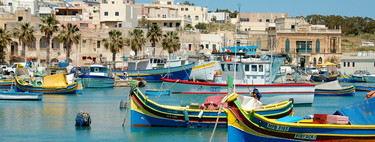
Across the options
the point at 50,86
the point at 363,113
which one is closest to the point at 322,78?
the point at 50,86

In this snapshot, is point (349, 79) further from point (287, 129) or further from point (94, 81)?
point (287, 129)

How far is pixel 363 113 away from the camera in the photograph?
68.4ft

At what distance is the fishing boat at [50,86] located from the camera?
5116 centimetres

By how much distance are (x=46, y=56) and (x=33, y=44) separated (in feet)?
7.58

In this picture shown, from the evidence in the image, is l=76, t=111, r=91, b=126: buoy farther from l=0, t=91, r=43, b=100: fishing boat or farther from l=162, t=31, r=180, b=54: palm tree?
l=162, t=31, r=180, b=54: palm tree

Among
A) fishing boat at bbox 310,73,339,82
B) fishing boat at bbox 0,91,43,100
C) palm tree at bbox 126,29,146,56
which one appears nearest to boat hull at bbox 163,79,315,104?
fishing boat at bbox 0,91,43,100

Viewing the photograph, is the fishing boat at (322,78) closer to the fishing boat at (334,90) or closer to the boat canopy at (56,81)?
the fishing boat at (334,90)

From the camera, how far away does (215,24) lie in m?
119

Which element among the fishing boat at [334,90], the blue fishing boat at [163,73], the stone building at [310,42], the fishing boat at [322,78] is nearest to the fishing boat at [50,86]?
the blue fishing boat at [163,73]

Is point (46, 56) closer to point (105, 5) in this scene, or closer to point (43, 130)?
point (105, 5)

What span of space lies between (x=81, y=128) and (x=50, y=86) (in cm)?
2146

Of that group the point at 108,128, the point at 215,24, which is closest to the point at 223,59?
the point at 108,128

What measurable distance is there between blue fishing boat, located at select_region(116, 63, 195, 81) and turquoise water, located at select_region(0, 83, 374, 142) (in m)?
18.5

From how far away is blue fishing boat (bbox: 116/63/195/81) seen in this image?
68.1 m
